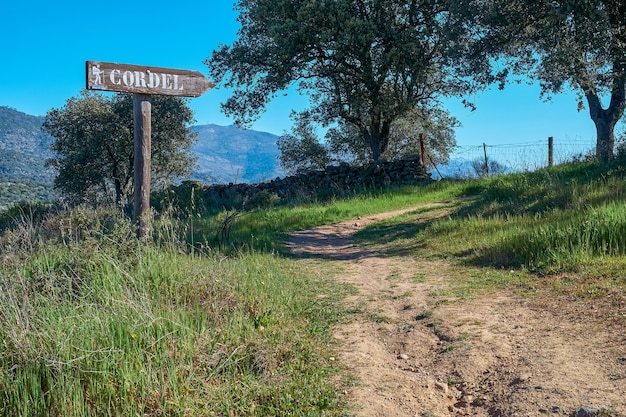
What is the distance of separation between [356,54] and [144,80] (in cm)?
1490

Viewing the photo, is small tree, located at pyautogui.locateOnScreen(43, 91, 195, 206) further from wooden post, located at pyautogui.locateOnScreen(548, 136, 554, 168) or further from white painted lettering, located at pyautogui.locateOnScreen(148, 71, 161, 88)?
white painted lettering, located at pyautogui.locateOnScreen(148, 71, 161, 88)

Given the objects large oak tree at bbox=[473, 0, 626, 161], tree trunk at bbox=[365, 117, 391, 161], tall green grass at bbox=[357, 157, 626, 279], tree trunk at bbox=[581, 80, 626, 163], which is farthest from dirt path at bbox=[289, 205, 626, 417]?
tree trunk at bbox=[365, 117, 391, 161]

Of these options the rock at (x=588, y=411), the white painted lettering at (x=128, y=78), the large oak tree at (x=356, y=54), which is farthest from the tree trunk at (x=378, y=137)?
the rock at (x=588, y=411)

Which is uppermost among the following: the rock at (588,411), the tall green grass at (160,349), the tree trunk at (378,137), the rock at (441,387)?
the tree trunk at (378,137)

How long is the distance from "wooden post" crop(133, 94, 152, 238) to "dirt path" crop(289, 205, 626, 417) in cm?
284

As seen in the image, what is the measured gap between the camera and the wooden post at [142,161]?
618 centimetres

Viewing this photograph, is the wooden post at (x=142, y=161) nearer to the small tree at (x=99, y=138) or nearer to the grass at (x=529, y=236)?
the grass at (x=529, y=236)

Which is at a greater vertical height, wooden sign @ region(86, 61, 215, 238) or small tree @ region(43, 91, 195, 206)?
small tree @ region(43, 91, 195, 206)

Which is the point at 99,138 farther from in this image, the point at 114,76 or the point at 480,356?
the point at 480,356

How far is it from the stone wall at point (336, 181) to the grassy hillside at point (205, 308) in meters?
9.56

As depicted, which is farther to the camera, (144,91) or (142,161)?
(142,161)

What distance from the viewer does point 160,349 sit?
333 cm

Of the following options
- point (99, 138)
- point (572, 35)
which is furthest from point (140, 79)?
point (99, 138)

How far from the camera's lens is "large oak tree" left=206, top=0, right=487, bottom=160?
1834cm
